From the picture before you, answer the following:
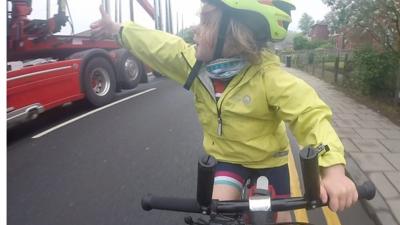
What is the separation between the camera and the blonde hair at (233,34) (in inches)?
87.2

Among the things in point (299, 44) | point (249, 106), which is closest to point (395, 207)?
point (249, 106)

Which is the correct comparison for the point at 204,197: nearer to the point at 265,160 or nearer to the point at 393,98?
the point at 265,160

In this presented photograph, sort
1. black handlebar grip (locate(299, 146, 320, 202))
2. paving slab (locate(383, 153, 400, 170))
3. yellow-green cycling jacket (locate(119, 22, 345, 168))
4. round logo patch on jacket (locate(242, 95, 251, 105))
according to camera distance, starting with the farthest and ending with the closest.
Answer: paving slab (locate(383, 153, 400, 170))
round logo patch on jacket (locate(242, 95, 251, 105))
yellow-green cycling jacket (locate(119, 22, 345, 168))
black handlebar grip (locate(299, 146, 320, 202))

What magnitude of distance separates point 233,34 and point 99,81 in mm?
8436

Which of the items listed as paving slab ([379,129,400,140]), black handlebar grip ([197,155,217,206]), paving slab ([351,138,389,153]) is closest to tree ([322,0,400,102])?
paving slab ([379,129,400,140])

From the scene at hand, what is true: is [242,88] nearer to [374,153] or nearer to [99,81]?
[374,153]

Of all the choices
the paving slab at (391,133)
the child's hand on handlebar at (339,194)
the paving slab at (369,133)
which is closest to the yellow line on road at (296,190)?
the paving slab at (369,133)

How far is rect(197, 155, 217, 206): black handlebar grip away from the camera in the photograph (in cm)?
138

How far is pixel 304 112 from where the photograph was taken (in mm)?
2045

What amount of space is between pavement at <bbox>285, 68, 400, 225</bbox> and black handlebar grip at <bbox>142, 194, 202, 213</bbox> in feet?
10.2

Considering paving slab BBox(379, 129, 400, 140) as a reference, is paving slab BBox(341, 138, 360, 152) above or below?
above

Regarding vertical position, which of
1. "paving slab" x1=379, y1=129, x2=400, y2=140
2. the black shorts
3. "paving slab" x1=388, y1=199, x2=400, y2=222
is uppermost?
the black shorts

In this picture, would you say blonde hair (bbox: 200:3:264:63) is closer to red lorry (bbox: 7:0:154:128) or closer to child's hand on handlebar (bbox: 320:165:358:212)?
child's hand on handlebar (bbox: 320:165:358:212)

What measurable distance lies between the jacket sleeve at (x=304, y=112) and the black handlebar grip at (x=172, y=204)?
0.52m
